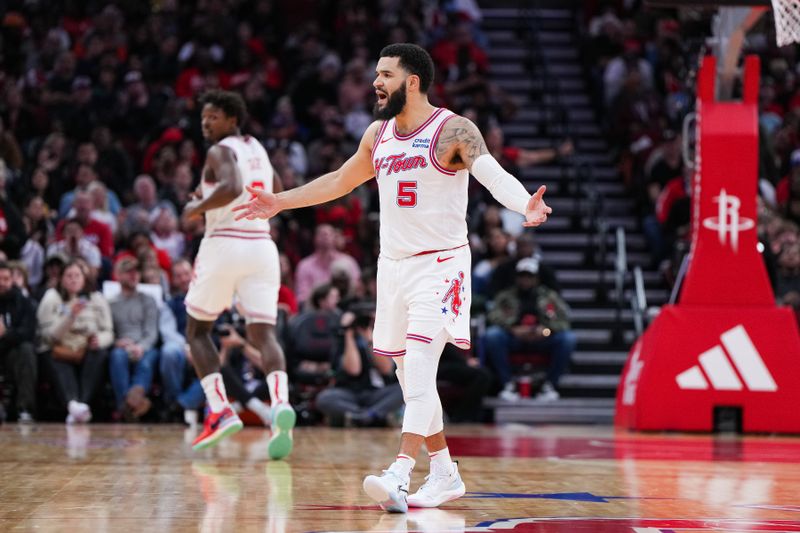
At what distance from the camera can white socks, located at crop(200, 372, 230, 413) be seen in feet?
26.2

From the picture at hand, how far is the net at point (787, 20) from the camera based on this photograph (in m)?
8.34

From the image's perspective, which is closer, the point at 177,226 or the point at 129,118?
the point at 177,226

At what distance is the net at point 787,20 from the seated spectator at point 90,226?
24.8 ft

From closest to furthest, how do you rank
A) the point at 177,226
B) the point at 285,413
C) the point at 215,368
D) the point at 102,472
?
the point at 102,472
the point at 285,413
the point at 215,368
the point at 177,226

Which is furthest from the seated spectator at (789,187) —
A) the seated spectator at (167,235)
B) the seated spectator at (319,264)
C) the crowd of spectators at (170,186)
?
the seated spectator at (167,235)

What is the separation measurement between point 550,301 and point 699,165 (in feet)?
9.61

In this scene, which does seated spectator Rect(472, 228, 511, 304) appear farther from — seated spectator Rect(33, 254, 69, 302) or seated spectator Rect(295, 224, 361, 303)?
seated spectator Rect(33, 254, 69, 302)

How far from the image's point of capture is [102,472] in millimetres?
6422

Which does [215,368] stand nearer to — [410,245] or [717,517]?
[410,245]

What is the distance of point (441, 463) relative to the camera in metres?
5.51

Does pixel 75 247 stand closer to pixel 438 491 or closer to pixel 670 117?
pixel 670 117

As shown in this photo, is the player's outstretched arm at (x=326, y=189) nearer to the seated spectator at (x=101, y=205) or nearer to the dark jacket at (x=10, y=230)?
the dark jacket at (x=10, y=230)

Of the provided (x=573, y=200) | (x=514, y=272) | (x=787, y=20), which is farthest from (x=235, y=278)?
(x=573, y=200)

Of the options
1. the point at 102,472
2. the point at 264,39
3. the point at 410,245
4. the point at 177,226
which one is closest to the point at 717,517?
the point at 410,245
